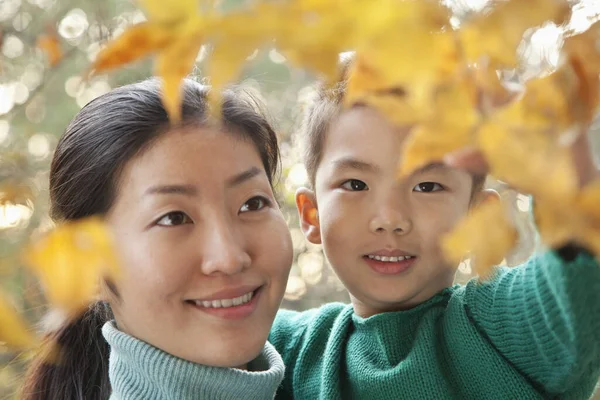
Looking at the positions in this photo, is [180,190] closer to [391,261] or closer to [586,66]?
[391,261]

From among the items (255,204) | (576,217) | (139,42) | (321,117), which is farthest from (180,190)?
(576,217)

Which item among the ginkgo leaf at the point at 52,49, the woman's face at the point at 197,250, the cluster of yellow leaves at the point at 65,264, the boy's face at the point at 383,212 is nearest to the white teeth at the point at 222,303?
the woman's face at the point at 197,250

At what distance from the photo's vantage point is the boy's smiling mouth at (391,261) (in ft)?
4.13

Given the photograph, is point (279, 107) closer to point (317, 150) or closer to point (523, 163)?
point (317, 150)

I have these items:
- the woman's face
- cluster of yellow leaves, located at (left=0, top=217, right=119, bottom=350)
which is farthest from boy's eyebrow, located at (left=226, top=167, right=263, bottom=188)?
cluster of yellow leaves, located at (left=0, top=217, right=119, bottom=350)

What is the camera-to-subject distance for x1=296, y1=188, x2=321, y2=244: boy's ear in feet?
4.82

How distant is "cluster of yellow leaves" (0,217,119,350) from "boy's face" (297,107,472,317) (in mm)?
788

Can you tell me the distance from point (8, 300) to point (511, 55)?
1.34 ft

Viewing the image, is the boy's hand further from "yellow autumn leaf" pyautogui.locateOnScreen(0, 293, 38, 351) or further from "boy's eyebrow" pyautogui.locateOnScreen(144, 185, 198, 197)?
"boy's eyebrow" pyautogui.locateOnScreen(144, 185, 198, 197)

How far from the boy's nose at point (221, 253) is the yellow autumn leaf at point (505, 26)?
0.66 metres

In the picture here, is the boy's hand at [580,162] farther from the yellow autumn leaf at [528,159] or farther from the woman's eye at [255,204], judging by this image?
the woman's eye at [255,204]

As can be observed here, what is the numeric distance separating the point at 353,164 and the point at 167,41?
0.84m

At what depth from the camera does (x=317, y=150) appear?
1.42 meters

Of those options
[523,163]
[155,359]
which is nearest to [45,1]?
[155,359]
